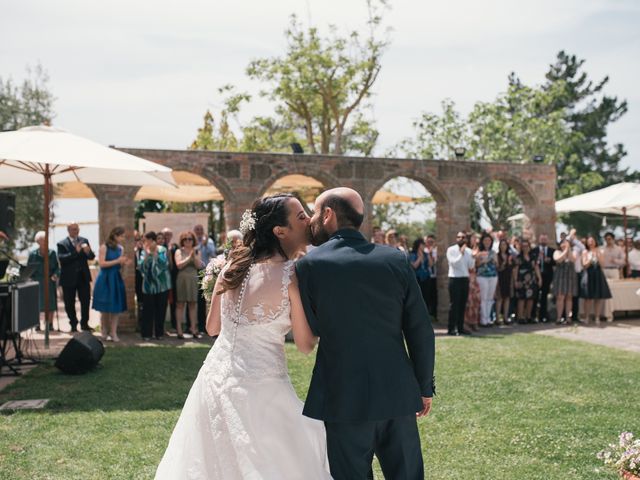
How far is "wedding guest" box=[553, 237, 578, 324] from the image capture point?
554 inches

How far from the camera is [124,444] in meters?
5.49

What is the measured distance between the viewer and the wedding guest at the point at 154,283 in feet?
36.8

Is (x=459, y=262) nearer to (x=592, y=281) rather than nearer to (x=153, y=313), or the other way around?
(x=592, y=281)

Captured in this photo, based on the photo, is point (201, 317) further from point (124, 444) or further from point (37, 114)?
point (37, 114)

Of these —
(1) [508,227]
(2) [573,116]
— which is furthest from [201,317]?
(2) [573,116]

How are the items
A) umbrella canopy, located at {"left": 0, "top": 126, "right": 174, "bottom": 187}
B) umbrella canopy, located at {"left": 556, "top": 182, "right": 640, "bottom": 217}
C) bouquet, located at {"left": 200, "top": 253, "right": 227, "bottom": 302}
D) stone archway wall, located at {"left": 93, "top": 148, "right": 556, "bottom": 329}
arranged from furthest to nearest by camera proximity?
umbrella canopy, located at {"left": 556, "top": 182, "right": 640, "bottom": 217} → stone archway wall, located at {"left": 93, "top": 148, "right": 556, "bottom": 329} → umbrella canopy, located at {"left": 0, "top": 126, "right": 174, "bottom": 187} → bouquet, located at {"left": 200, "top": 253, "right": 227, "bottom": 302}

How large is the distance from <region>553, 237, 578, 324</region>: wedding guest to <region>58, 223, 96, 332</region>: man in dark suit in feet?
29.0

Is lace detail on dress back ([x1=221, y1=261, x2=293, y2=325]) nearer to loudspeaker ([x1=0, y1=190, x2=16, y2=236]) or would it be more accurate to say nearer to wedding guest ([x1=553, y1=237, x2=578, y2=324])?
loudspeaker ([x1=0, y1=190, x2=16, y2=236])

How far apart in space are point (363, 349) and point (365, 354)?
0.02 metres

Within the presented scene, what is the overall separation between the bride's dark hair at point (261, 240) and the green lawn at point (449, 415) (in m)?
2.01

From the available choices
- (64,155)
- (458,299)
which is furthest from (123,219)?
(458,299)

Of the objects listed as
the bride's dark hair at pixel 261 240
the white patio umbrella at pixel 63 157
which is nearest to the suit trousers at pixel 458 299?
the white patio umbrella at pixel 63 157

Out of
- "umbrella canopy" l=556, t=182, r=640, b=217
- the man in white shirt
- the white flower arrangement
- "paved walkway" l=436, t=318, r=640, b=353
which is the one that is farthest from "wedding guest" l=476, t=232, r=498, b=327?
the white flower arrangement

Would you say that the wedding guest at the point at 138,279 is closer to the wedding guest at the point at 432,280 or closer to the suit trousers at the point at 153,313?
the suit trousers at the point at 153,313
